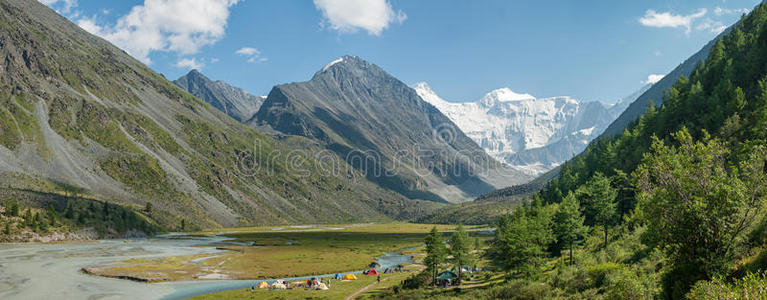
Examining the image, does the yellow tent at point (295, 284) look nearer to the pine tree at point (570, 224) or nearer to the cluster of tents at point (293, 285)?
the cluster of tents at point (293, 285)

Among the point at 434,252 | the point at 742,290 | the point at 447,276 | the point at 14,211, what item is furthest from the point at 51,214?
the point at 742,290

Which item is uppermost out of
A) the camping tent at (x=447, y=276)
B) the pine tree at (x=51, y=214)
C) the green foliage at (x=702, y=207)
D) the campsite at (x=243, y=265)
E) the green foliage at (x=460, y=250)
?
the green foliage at (x=702, y=207)

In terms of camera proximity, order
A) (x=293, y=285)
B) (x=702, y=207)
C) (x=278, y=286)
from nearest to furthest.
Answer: (x=702, y=207) < (x=278, y=286) < (x=293, y=285)

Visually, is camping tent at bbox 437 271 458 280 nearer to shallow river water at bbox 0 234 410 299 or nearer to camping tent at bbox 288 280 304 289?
camping tent at bbox 288 280 304 289

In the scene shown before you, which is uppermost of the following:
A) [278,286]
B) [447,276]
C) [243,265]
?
[447,276]

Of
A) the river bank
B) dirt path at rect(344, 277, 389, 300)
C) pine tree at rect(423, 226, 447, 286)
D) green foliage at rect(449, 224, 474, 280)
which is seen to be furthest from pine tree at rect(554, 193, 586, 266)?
the river bank

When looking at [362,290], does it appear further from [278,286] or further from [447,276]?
[278,286]

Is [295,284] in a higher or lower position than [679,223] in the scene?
lower

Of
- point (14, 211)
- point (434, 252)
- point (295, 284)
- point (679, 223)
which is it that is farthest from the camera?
point (14, 211)

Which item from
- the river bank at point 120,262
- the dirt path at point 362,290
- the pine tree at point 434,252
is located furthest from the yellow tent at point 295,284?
the pine tree at point 434,252

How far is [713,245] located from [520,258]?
131 feet

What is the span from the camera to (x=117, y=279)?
318ft

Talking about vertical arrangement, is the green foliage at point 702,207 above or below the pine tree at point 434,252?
above

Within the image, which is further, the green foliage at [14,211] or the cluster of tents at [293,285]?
the green foliage at [14,211]
